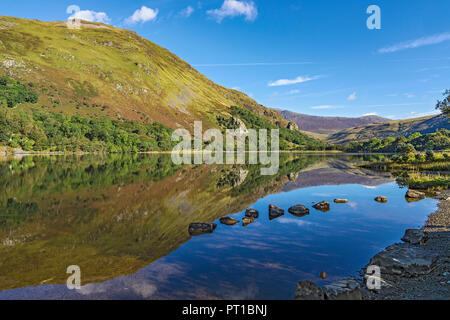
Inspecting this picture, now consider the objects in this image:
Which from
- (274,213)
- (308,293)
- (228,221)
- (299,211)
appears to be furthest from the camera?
(299,211)

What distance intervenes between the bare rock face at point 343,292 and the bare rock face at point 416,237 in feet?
27.1

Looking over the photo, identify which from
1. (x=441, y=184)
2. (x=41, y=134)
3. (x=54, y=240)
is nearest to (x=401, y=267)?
(x=54, y=240)

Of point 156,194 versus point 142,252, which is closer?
point 142,252

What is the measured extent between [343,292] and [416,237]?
33.7ft

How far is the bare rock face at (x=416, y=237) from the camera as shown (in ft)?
52.2

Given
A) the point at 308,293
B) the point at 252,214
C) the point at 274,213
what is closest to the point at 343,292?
the point at 308,293

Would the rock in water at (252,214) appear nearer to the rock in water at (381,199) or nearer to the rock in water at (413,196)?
the rock in water at (381,199)

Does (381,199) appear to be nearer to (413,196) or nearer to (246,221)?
(413,196)

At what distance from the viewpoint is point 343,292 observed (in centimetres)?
961

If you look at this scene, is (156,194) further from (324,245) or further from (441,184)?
(441,184)

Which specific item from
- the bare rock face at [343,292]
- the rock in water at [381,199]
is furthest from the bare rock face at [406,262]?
the rock in water at [381,199]

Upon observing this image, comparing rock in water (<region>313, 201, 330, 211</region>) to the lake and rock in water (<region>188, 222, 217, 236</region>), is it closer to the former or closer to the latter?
the lake
